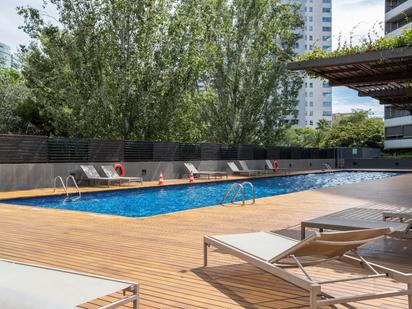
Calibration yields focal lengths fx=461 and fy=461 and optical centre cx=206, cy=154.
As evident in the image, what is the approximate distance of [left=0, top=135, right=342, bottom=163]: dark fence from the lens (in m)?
14.4

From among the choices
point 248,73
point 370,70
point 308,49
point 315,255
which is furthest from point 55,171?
point 308,49

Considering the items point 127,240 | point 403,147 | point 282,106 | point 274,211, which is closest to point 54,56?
point 282,106

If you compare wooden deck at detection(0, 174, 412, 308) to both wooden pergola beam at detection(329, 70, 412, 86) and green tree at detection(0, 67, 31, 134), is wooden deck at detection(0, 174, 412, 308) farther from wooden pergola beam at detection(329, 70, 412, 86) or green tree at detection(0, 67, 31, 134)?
green tree at detection(0, 67, 31, 134)

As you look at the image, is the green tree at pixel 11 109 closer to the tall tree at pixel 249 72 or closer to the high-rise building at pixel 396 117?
the tall tree at pixel 249 72

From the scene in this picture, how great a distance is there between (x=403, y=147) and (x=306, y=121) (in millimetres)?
51466

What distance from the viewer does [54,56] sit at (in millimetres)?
20484

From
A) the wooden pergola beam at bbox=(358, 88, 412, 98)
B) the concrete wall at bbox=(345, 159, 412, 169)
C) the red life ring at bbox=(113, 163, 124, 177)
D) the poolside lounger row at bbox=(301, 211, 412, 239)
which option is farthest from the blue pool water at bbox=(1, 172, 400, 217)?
the concrete wall at bbox=(345, 159, 412, 169)

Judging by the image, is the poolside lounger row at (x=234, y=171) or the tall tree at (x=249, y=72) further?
the tall tree at (x=249, y=72)

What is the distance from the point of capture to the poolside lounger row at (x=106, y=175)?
15859 mm

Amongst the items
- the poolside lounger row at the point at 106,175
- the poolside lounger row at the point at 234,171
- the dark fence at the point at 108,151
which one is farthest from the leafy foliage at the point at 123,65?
the poolside lounger row at the point at 106,175

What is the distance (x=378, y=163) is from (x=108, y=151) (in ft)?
76.3

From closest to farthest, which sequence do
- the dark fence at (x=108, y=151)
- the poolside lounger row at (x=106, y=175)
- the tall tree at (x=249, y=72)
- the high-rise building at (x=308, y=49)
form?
the dark fence at (x=108, y=151)
the poolside lounger row at (x=106, y=175)
the tall tree at (x=249, y=72)
the high-rise building at (x=308, y=49)

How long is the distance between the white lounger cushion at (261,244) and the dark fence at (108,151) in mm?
11403

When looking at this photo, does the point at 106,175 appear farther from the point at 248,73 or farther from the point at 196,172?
the point at 248,73
